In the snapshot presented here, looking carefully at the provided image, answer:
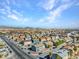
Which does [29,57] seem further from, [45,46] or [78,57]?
[45,46]

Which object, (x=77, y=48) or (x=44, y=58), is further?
(x=77, y=48)

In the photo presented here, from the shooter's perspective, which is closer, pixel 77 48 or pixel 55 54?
pixel 55 54

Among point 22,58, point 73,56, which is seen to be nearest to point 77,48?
point 73,56

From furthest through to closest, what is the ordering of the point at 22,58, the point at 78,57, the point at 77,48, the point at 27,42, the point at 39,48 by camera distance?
1. the point at 27,42
2. the point at 39,48
3. the point at 77,48
4. the point at 22,58
5. the point at 78,57

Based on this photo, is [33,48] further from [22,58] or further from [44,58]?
[44,58]

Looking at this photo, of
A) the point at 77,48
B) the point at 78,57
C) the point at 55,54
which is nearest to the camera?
the point at 55,54

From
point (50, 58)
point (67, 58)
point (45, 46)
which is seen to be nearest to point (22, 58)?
point (50, 58)

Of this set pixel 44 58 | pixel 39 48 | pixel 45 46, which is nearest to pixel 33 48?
pixel 39 48

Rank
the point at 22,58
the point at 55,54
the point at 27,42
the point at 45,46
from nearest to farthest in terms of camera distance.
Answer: the point at 55,54 < the point at 22,58 < the point at 45,46 < the point at 27,42

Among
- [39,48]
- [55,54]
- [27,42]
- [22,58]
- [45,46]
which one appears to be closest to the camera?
[55,54]
